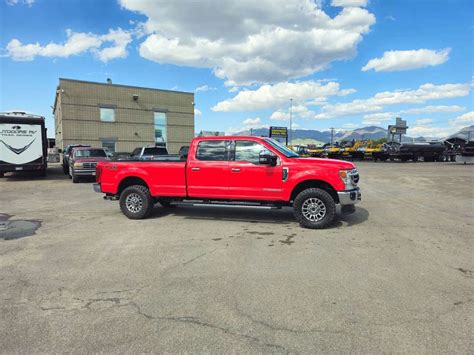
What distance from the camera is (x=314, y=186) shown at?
726 cm

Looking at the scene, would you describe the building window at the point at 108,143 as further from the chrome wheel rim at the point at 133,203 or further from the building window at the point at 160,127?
the chrome wheel rim at the point at 133,203

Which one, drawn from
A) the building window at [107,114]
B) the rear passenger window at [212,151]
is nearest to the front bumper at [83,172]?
the rear passenger window at [212,151]

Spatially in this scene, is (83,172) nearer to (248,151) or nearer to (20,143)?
(20,143)

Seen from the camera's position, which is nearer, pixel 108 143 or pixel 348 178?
pixel 348 178

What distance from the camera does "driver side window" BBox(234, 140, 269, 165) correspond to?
24.2ft

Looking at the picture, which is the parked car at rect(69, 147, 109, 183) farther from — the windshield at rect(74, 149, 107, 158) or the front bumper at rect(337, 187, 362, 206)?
the front bumper at rect(337, 187, 362, 206)

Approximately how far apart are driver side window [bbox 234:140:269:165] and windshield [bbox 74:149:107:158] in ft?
40.3

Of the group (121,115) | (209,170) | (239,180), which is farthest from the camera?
(121,115)

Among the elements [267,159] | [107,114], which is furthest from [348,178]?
[107,114]

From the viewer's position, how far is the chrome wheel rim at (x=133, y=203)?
26.4ft

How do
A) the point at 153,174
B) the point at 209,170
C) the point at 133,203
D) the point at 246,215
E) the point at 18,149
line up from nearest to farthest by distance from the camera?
the point at 209,170 → the point at 153,174 → the point at 133,203 → the point at 246,215 → the point at 18,149

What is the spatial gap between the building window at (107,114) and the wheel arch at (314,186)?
35.7 m

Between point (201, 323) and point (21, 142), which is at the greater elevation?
point (21, 142)

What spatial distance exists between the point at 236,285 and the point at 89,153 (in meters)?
15.5
